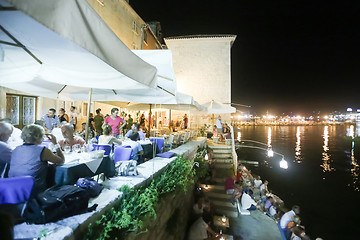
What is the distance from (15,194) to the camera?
204 cm

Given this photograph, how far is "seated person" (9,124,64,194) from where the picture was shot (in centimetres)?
232

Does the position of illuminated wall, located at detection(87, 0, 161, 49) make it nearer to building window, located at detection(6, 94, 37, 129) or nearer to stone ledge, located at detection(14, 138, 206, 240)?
building window, located at detection(6, 94, 37, 129)

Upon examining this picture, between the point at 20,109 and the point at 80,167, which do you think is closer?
the point at 80,167

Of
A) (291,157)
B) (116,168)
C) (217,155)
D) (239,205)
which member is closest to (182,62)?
(217,155)

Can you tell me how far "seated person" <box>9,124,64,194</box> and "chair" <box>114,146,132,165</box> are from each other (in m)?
2.08

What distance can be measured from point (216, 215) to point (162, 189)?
15.9 ft

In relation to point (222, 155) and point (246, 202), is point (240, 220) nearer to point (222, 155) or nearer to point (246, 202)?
point (246, 202)

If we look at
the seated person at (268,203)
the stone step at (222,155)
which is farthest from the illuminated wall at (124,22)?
the seated person at (268,203)

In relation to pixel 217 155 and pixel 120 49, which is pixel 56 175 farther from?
pixel 217 155

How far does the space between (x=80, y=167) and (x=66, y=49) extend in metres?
1.73

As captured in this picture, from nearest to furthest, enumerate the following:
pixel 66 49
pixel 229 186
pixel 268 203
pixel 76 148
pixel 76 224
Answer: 1. pixel 76 224
2. pixel 66 49
3. pixel 76 148
4. pixel 229 186
5. pixel 268 203

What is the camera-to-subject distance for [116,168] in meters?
3.88

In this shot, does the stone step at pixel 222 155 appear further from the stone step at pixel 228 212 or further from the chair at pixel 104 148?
the chair at pixel 104 148

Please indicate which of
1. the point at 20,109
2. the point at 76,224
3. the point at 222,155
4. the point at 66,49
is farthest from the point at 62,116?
the point at 222,155
